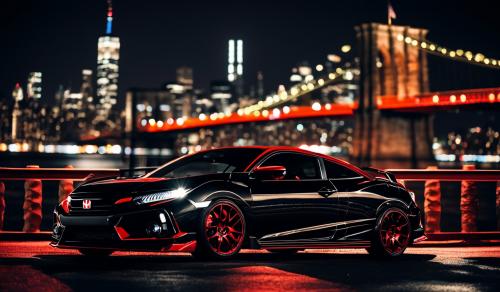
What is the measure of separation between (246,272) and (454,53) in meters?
80.3

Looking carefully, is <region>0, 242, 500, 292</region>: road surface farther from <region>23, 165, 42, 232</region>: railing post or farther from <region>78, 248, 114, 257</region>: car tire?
<region>23, 165, 42, 232</region>: railing post

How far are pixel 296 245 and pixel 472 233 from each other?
149 inches

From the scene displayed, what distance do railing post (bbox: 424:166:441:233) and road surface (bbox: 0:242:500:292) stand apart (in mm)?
1695

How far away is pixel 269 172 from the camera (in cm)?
866

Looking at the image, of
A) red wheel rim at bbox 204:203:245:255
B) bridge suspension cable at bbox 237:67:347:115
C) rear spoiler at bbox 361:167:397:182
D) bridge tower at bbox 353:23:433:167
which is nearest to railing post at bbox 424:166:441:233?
rear spoiler at bbox 361:167:397:182

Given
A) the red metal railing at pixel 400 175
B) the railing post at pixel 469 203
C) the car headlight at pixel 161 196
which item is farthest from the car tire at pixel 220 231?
the railing post at pixel 469 203

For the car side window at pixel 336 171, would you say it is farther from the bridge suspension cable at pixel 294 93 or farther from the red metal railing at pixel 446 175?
the bridge suspension cable at pixel 294 93

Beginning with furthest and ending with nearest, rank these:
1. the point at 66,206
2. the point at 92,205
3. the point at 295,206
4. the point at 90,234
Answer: the point at 295,206 → the point at 66,206 → the point at 92,205 → the point at 90,234

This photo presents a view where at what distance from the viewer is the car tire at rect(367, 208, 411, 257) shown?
9.63 metres

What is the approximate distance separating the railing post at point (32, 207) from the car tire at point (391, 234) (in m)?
4.31

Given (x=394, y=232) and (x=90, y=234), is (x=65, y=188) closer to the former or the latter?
(x=90, y=234)

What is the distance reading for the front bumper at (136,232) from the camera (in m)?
8.28

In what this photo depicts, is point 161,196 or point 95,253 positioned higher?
point 161,196

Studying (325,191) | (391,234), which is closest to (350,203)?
(325,191)
